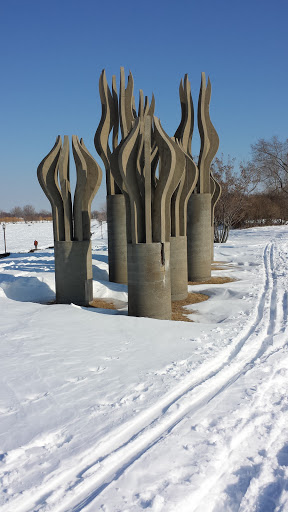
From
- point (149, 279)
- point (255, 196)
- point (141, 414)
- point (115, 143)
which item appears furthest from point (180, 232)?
point (255, 196)

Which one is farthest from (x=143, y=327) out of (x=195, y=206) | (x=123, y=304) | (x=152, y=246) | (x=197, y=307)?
(x=195, y=206)

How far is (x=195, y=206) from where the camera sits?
13.2 m

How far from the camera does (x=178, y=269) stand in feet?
35.9

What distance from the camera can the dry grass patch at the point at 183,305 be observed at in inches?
347

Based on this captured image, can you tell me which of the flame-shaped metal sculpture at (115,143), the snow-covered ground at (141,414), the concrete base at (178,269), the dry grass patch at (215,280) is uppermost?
the flame-shaped metal sculpture at (115,143)

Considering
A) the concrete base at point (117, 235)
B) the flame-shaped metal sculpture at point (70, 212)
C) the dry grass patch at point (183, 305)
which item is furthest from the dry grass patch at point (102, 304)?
the concrete base at point (117, 235)

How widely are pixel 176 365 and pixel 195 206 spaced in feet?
28.3

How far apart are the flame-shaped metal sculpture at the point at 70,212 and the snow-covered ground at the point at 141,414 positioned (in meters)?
2.64

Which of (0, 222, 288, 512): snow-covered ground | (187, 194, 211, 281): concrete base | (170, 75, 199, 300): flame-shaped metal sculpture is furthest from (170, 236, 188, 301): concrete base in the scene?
(0, 222, 288, 512): snow-covered ground

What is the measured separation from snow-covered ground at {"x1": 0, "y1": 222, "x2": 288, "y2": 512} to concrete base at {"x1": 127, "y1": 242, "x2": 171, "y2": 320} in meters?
0.71

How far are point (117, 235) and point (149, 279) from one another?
→ 4848mm

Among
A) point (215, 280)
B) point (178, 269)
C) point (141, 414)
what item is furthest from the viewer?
point (215, 280)

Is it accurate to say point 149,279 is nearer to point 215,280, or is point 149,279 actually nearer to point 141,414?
point 141,414

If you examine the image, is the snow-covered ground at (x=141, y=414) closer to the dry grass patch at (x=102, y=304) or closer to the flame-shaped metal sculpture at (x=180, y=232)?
the dry grass patch at (x=102, y=304)
